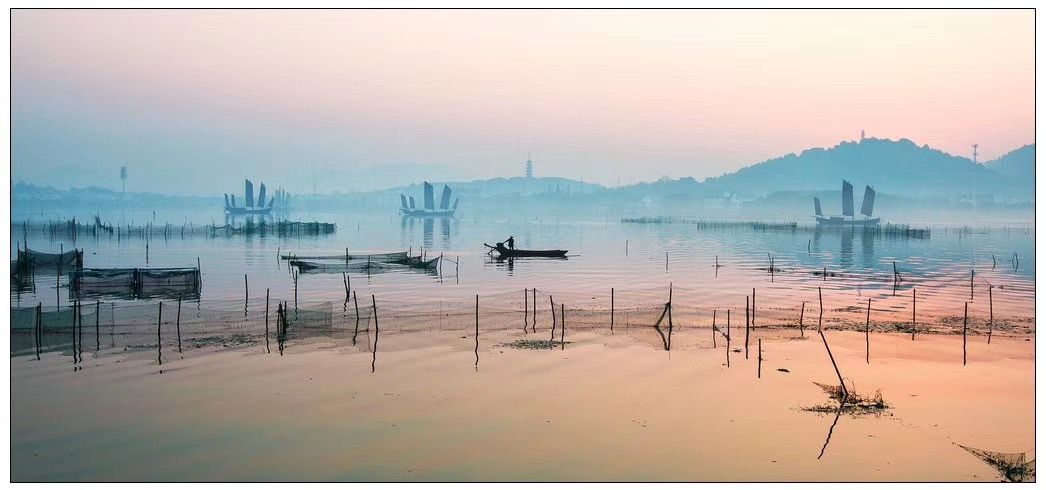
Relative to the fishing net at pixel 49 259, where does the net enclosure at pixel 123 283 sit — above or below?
below

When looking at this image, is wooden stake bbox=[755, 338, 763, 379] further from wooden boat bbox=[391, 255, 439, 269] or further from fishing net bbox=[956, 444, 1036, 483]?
wooden boat bbox=[391, 255, 439, 269]

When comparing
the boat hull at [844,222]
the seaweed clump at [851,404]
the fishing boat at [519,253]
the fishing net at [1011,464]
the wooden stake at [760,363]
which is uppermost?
the boat hull at [844,222]

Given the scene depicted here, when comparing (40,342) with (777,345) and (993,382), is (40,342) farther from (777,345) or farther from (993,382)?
(993,382)

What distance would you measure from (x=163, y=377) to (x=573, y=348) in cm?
1008

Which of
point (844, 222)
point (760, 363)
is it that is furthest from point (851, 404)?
point (844, 222)

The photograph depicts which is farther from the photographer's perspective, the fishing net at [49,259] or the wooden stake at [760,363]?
the fishing net at [49,259]

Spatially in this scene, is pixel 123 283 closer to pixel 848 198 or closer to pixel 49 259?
pixel 49 259

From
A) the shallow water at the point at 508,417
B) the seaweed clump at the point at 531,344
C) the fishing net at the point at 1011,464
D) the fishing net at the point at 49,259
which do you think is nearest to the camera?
the fishing net at the point at 1011,464

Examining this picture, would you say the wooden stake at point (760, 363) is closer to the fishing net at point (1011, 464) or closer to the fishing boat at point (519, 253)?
the fishing net at point (1011, 464)

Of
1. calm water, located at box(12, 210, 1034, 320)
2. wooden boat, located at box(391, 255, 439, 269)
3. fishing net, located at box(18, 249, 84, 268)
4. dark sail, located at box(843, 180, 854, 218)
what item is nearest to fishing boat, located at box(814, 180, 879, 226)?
dark sail, located at box(843, 180, 854, 218)

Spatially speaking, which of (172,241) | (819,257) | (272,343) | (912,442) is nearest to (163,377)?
(272,343)

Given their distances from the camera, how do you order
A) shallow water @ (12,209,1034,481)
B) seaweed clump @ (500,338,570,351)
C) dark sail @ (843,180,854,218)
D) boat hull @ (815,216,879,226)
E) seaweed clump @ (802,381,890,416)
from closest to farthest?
shallow water @ (12,209,1034,481)
seaweed clump @ (802,381,890,416)
seaweed clump @ (500,338,570,351)
dark sail @ (843,180,854,218)
boat hull @ (815,216,879,226)

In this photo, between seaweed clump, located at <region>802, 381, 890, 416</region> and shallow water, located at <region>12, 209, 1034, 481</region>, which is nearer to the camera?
shallow water, located at <region>12, 209, 1034, 481</region>

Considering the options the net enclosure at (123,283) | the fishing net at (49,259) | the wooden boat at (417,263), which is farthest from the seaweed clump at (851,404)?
the fishing net at (49,259)
